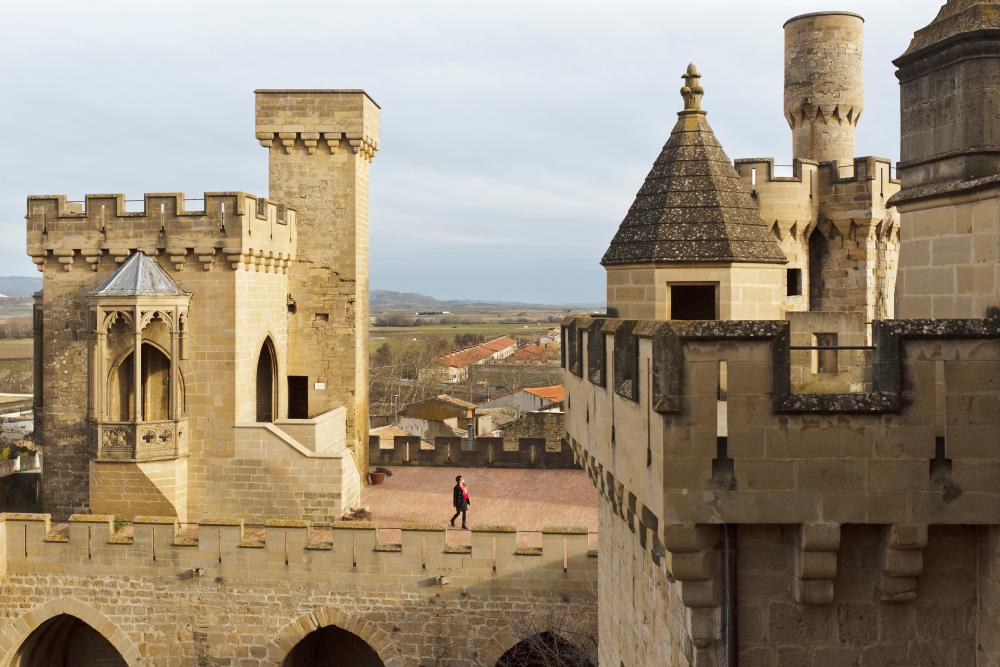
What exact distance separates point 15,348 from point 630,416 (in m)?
168

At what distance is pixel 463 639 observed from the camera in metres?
16.3

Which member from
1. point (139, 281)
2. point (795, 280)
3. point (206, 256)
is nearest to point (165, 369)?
point (139, 281)

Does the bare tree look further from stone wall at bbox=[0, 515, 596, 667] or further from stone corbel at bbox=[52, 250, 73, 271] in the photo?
stone corbel at bbox=[52, 250, 73, 271]

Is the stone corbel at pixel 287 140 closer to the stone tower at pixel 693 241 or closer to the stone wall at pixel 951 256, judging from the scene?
the stone tower at pixel 693 241

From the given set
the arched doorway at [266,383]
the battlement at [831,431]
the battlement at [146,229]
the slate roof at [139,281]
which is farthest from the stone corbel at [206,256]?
Answer: the battlement at [831,431]

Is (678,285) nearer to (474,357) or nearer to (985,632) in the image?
(985,632)

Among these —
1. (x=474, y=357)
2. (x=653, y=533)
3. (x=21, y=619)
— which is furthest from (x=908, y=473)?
(x=474, y=357)

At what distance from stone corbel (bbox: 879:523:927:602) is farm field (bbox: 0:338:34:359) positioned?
145045 millimetres

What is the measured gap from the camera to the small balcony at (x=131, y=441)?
751 inches

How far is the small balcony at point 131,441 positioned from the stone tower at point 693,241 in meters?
12.9

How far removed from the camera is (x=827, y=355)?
10.5m

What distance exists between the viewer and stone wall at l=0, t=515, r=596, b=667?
52.7 feet

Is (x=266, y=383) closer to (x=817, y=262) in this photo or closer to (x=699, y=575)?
(x=817, y=262)

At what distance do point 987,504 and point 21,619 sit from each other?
16.8 m
